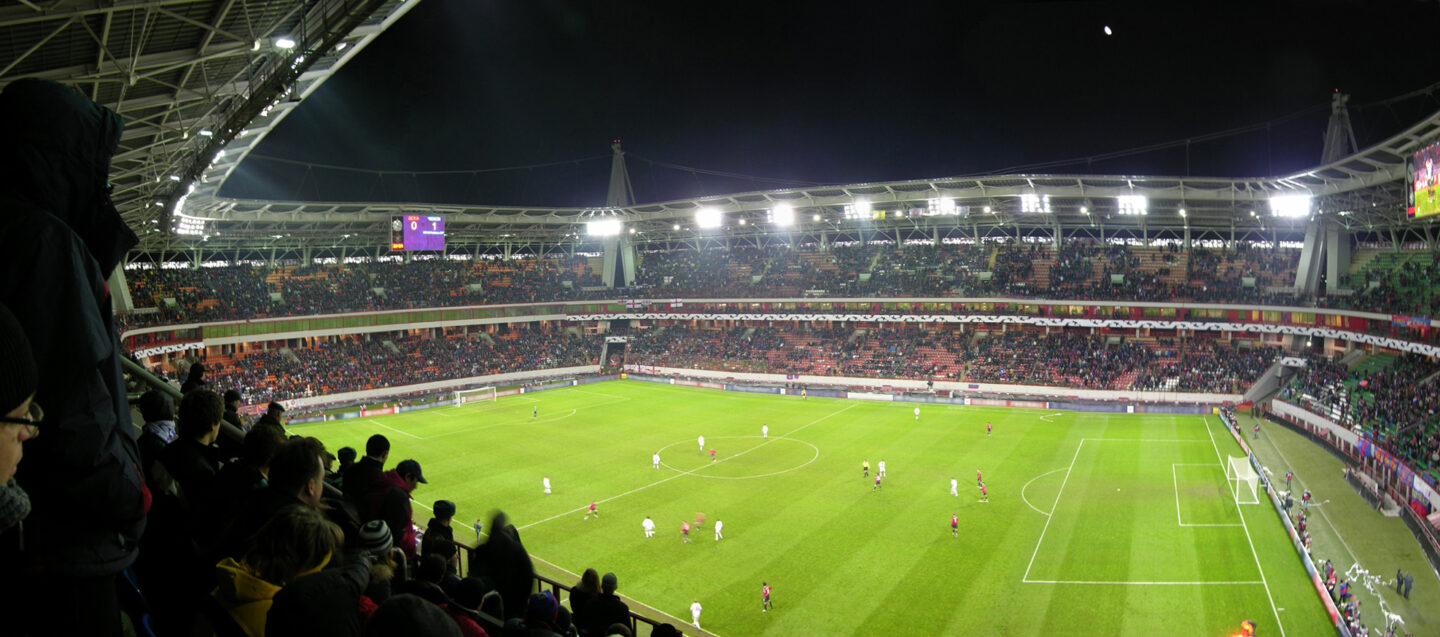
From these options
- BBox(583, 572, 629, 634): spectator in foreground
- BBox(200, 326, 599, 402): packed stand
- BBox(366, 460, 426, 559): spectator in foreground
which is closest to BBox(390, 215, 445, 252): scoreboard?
BBox(200, 326, 599, 402): packed stand

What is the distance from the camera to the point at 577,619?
24.5 feet

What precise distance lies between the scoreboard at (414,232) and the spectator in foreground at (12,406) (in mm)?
55403

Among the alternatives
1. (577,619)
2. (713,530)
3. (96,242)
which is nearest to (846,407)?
(713,530)

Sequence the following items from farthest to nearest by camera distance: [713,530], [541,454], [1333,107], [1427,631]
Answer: [1333,107], [541,454], [713,530], [1427,631]

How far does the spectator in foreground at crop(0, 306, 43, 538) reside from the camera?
78.9 inches

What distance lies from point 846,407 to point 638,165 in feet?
183

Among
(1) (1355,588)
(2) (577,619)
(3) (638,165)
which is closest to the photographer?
(2) (577,619)

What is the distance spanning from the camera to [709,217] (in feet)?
228

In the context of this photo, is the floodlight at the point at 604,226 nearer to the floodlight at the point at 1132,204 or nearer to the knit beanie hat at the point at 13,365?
the floodlight at the point at 1132,204

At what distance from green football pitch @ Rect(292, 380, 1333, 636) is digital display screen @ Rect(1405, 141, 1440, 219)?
1347cm

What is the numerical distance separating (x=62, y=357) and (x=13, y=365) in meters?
0.71

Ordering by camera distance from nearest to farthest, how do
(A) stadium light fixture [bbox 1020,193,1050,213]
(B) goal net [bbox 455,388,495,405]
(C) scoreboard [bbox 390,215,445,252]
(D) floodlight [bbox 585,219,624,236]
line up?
(C) scoreboard [bbox 390,215,445,252] → (A) stadium light fixture [bbox 1020,193,1050,213] → (B) goal net [bbox 455,388,495,405] → (D) floodlight [bbox 585,219,624,236]

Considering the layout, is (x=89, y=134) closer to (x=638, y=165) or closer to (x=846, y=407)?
(x=846, y=407)

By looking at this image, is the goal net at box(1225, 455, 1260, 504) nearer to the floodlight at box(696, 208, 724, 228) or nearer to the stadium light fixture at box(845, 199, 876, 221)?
the stadium light fixture at box(845, 199, 876, 221)
